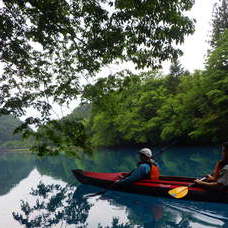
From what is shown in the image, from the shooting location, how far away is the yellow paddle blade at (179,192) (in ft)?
22.1

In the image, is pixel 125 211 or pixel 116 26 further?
pixel 125 211

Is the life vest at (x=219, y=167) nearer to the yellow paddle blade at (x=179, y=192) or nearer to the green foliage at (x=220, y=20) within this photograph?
the yellow paddle blade at (x=179, y=192)

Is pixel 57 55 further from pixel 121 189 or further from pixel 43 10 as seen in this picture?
pixel 121 189

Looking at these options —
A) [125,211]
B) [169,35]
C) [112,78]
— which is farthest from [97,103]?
[125,211]

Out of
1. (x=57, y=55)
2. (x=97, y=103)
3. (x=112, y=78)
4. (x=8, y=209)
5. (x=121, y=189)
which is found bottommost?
(x=8, y=209)

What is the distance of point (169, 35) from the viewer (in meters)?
4.91

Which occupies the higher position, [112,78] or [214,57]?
[214,57]

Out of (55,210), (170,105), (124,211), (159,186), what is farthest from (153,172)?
(170,105)

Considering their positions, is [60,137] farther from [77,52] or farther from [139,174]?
[139,174]

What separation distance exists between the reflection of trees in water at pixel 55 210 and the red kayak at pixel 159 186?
84cm

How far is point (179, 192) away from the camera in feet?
22.4

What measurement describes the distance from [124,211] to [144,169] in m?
1.41

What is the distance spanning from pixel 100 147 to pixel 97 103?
43.5 meters

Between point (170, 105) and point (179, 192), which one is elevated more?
point (170, 105)
